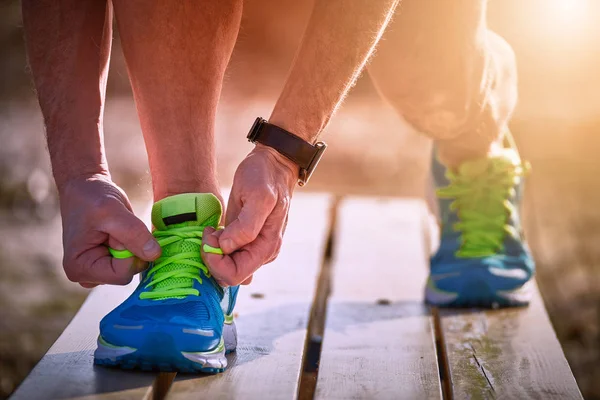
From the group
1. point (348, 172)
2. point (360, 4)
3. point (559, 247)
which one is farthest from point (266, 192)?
point (348, 172)

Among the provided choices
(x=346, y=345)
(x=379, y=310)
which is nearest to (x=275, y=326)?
(x=346, y=345)

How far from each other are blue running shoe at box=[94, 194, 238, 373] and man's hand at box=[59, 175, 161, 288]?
2 centimetres

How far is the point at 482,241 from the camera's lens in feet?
7.11

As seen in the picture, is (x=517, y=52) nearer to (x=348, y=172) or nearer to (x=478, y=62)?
(x=348, y=172)

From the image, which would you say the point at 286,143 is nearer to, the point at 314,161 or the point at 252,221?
the point at 314,161

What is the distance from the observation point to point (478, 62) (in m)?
1.99

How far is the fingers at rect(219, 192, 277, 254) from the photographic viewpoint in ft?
4.79

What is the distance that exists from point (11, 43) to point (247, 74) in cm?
174

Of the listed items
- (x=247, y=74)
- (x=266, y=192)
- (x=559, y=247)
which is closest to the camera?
(x=266, y=192)

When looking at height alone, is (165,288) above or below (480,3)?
below

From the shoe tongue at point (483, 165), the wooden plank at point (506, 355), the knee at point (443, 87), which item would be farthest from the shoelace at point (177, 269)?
the shoe tongue at point (483, 165)

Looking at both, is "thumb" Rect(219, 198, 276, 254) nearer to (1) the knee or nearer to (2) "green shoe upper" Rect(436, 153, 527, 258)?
(1) the knee

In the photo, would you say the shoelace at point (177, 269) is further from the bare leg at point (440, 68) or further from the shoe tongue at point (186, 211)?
the bare leg at point (440, 68)

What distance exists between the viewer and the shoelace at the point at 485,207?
7.11 feet
